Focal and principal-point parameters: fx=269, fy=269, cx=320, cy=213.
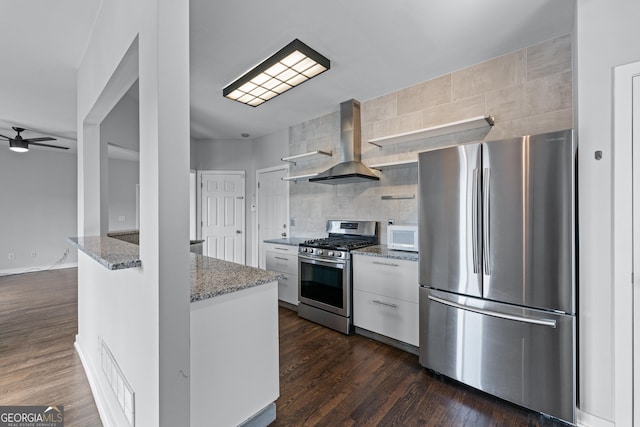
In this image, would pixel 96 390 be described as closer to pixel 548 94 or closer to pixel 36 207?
pixel 548 94

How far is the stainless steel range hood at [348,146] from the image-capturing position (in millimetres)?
3232

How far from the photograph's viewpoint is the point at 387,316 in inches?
103

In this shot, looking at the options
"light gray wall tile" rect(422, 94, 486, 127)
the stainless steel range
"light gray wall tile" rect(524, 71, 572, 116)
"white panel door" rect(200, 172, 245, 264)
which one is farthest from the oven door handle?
"white panel door" rect(200, 172, 245, 264)

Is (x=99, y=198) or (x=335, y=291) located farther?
(x=335, y=291)

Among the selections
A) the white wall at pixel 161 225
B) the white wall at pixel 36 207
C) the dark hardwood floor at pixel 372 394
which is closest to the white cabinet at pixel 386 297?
the dark hardwood floor at pixel 372 394

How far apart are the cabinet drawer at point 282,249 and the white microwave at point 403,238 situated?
1275 mm

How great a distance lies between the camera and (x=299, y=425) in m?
1.65

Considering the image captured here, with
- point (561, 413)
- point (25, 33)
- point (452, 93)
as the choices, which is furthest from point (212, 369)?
point (452, 93)

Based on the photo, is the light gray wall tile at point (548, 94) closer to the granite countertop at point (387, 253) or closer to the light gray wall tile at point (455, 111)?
the light gray wall tile at point (455, 111)

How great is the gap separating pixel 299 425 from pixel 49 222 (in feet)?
24.5

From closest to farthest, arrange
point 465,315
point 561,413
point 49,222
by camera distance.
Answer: point 561,413, point 465,315, point 49,222

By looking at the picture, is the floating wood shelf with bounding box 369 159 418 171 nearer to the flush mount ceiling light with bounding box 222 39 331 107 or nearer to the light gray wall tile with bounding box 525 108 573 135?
the light gray wall tile with bounding box 525 108 573 135

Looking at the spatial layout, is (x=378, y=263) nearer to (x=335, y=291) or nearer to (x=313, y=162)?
(x=335, y=291)

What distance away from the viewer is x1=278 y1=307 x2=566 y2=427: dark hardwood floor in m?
1.70
